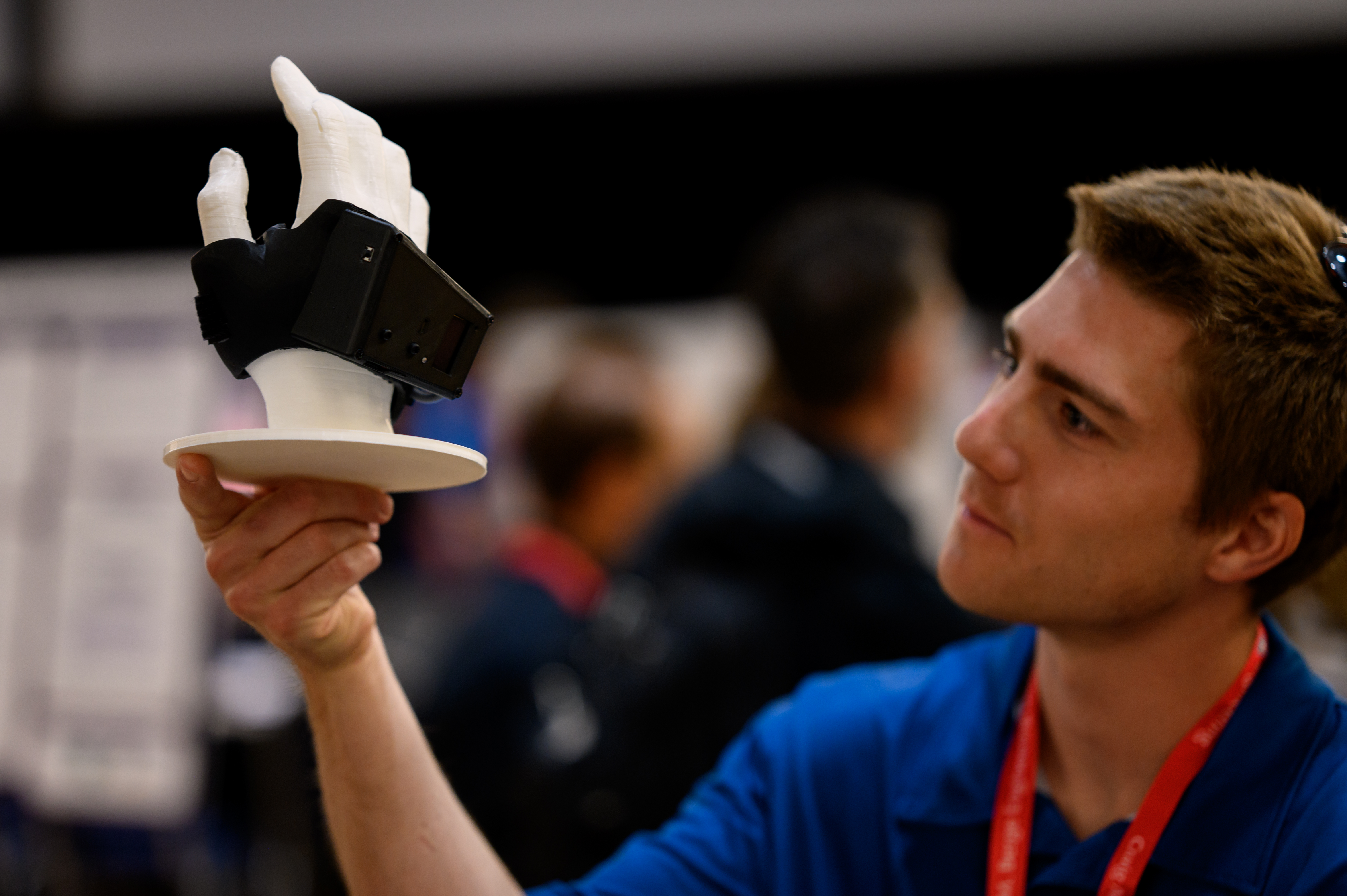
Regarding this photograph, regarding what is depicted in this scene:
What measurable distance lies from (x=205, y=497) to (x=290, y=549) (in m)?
0.09

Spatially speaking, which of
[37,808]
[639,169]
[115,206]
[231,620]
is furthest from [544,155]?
[37,808]

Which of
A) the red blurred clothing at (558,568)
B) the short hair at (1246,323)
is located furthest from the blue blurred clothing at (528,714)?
the short hair at (1246,323)

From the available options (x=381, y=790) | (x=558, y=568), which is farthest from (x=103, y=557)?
(x=381, y=790)

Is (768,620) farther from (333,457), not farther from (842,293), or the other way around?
(333,457)

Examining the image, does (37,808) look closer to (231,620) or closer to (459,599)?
(231,620)

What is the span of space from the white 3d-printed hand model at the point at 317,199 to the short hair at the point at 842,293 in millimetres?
1294

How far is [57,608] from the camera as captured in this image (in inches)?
111

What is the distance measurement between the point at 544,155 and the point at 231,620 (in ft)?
6.10

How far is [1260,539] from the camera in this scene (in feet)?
4.10

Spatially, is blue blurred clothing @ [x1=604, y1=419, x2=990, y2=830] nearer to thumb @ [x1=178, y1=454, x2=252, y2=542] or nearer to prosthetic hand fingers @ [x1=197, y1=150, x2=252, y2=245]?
thumb @ [x1=178, y1=454, x2=252, y2=542]

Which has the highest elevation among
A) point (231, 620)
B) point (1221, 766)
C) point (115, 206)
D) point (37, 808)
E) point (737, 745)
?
point (115, 206)

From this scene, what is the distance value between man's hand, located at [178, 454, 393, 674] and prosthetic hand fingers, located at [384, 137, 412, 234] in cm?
27

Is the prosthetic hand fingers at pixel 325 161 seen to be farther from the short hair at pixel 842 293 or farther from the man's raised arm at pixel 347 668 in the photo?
the short hair at pixel 842 293

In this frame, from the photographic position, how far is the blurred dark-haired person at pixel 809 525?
2037 mm
